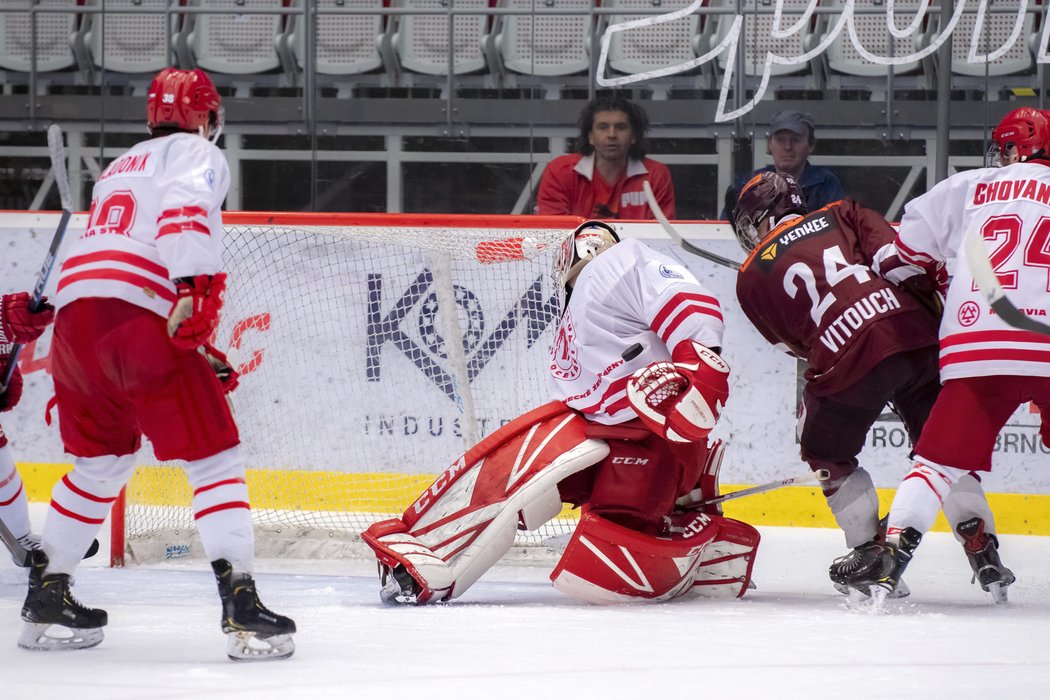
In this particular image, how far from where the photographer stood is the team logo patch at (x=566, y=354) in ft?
10.1

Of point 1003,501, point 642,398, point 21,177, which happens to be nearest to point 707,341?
point 642,398

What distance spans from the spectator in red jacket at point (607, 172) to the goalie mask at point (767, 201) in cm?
138

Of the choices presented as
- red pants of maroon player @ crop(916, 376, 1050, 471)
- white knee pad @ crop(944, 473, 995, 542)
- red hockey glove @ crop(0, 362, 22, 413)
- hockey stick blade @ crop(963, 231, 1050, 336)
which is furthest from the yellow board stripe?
hockey stick blade @ crop(963, 231, 1050, 336)

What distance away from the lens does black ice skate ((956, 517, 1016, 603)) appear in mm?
2990

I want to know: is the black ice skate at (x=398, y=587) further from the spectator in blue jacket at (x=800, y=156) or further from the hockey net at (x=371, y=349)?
the spectator in blue jacket at (x=800, y=156)

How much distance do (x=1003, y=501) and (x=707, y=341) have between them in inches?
76.5

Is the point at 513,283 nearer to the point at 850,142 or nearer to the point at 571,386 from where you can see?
the point at 571,386

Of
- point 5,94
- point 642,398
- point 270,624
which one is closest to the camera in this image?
point 270,624

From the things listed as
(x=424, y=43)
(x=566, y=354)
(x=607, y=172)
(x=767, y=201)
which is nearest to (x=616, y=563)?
(x=566, y=354)

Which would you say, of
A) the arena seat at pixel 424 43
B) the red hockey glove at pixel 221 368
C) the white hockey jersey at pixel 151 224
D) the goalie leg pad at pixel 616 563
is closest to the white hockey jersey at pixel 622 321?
the goalie leg pad at pixel 616 563

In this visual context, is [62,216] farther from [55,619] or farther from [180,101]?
[55,619]

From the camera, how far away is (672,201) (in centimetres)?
473

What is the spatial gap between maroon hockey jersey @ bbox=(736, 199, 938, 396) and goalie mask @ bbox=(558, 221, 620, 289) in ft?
1.08

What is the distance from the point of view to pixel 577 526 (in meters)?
2.87
